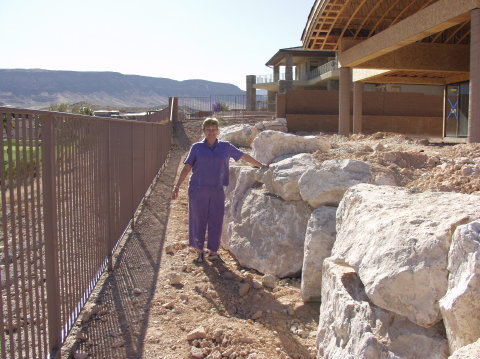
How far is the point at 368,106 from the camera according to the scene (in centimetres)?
2166

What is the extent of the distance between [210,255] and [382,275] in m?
3.46

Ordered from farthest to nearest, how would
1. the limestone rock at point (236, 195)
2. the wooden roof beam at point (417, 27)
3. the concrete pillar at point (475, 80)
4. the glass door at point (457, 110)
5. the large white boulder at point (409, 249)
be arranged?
1. the glass door at point (457, 110)
2. the wooden roof beam at point (417, 27)
3. the concrete pillar at point (475, 80)
4. the limestone rock at point (236, 195)
5. the large white boulder at point (409, 249)

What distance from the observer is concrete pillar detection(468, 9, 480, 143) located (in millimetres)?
8875

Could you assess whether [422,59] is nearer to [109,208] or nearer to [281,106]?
[281,106]

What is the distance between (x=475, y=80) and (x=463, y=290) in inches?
311

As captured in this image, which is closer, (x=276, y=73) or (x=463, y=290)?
(x=463, y=290)

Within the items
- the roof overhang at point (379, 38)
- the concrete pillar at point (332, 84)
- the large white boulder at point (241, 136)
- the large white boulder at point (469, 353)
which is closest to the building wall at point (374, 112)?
the roof overhang at point (379, 38)

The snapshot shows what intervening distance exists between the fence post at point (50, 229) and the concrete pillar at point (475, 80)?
8.24 m

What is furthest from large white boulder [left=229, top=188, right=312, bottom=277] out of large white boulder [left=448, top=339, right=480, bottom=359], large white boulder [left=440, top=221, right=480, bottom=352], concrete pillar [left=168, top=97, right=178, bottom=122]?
concrete pillar [left=168, top=97, right=178, bottom=122]

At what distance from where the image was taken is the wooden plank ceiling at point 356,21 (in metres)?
13.4

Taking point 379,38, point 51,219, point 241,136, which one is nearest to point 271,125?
point 379,38

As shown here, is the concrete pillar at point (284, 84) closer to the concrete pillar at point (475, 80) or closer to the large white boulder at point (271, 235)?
the concrete pillar at point (475, 80)

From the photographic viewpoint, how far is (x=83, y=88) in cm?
15112

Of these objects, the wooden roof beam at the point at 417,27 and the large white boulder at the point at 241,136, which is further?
the large white boulder at the point at 241,136
